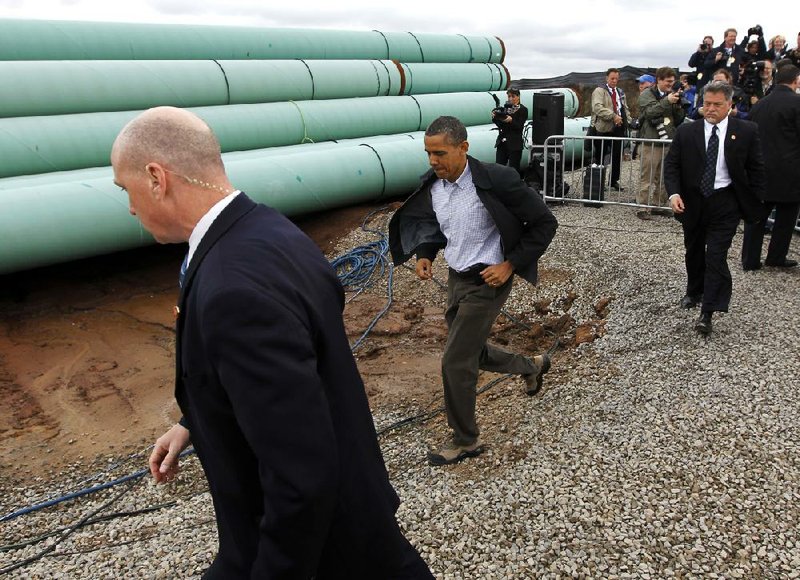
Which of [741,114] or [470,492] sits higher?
[741,114]

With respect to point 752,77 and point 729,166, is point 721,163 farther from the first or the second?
point 752,77

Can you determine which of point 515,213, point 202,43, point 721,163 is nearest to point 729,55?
point 721,163

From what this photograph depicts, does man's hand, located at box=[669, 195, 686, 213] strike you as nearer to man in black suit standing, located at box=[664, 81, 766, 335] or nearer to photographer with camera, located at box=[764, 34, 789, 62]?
man in black suit standing, located at box=[664, 81, 766, 335]

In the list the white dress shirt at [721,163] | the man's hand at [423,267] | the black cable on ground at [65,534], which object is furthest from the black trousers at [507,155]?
the black cable on ground at [65,534]

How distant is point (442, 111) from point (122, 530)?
32.8 ft

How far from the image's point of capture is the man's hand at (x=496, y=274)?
3.49 metres

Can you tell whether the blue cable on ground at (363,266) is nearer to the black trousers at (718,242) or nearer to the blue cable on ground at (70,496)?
the black trousers at (718,242)

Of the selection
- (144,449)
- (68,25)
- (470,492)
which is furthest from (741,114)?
(68,25)

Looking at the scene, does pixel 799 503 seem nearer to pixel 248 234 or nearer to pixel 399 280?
pixel 248 234

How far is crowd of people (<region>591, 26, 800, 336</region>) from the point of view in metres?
4.87

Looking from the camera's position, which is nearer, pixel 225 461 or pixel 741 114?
pixel 225 461

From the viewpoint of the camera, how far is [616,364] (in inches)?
186

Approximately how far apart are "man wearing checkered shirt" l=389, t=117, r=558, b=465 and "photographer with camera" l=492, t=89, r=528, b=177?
236 inches

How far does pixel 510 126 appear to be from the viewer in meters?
9.66
